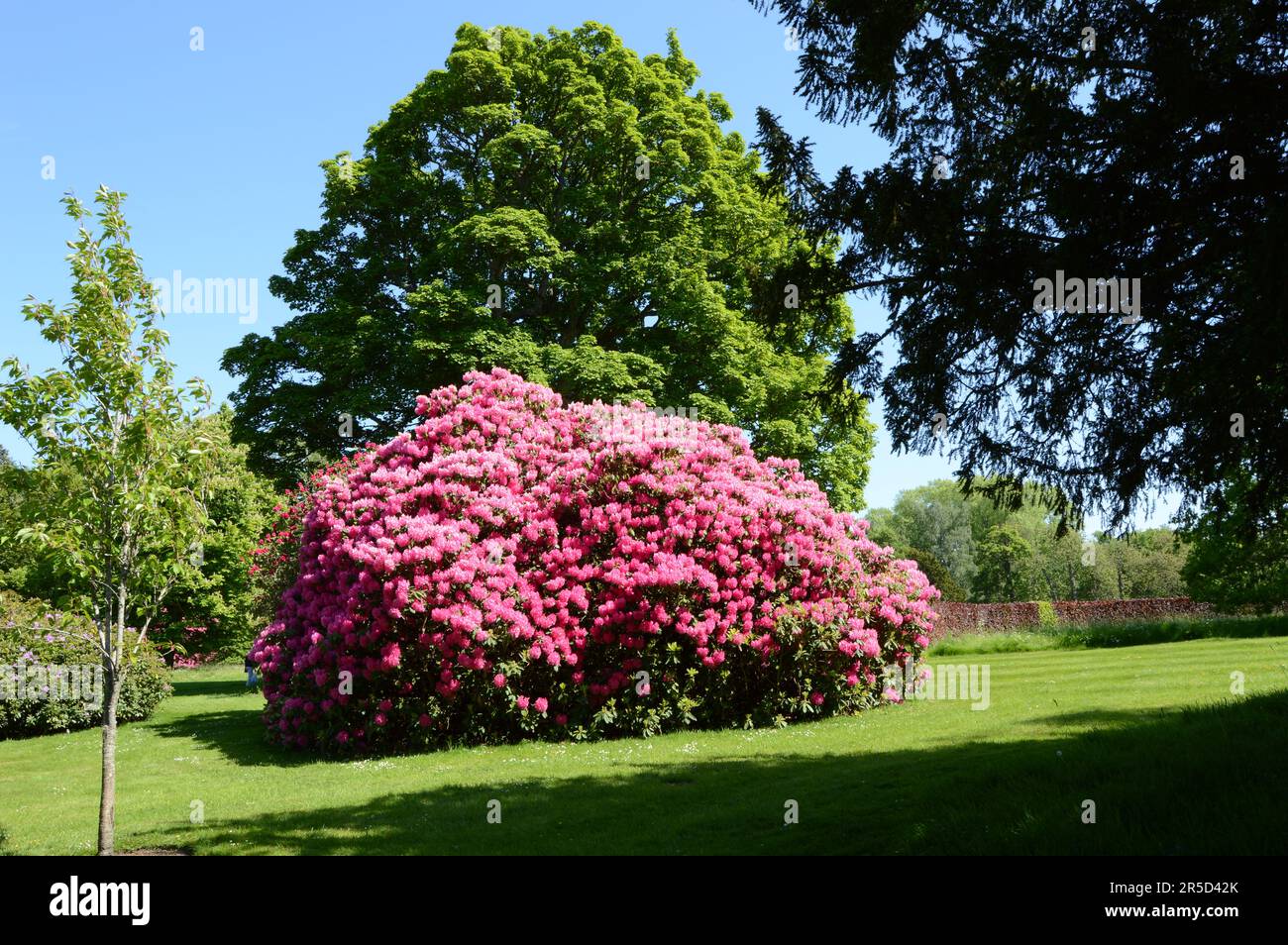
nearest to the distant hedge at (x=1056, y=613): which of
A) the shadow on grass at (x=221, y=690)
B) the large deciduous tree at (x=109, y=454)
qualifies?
Result: the shadow on grass at (x=221, y=690)

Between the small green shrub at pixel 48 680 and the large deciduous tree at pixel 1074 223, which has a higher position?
the large deciduous tree at pixel 1074 223

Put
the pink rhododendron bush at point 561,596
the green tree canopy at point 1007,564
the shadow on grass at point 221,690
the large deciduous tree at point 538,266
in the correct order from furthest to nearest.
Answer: the green tree canopy at point 1007,564, the shadow on grass at point 221,690, the large deciduous tree at point 538,266, the pink rhododendron bush at point 561,596

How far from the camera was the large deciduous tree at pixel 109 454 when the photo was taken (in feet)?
24.1

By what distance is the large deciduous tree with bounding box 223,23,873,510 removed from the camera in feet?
71.6

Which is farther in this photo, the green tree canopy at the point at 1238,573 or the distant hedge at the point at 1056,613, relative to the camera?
the distant hedge at the point at 1056,613

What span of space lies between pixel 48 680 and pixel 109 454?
13331 mm

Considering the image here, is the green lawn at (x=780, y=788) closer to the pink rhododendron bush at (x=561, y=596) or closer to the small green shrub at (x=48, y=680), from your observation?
the pink rhododendron bush at (x=561, y=596)

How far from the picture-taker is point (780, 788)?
27.8 ft

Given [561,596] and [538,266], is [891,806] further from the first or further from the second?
[538,266]

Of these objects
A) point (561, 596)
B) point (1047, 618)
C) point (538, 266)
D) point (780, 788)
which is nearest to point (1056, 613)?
point (1047, 618)

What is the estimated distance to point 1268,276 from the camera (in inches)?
170

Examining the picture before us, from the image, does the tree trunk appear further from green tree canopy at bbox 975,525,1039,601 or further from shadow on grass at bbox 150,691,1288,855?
green tree canopy at bbox 975,525,1039,601

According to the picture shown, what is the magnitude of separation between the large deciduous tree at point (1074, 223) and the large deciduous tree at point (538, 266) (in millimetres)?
14255
